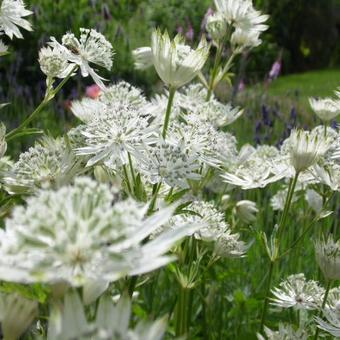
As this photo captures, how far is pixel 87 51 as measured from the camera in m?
1.42

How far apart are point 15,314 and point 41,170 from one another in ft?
1.31

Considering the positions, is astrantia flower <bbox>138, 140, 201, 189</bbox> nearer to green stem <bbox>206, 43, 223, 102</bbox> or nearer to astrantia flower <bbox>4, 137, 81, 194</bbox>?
astrantia flower <bbox>4, 137, 81, 194</bbox>

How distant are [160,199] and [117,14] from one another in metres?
6.10

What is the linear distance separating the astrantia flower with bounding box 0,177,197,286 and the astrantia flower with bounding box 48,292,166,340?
0.03 meters

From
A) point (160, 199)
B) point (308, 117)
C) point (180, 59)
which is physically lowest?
point (308, 117)

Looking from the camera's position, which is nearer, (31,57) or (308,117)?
(31,57)

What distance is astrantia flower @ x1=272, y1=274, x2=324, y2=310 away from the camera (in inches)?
56.6

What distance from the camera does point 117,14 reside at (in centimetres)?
719

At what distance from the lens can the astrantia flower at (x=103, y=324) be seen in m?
0.60

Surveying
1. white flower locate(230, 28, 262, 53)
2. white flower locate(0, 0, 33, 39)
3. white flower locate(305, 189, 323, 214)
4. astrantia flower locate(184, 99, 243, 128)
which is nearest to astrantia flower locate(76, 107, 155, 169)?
white flower locate(0, 0, 33, 39)

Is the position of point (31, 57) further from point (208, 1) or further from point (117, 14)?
point (208, 1)

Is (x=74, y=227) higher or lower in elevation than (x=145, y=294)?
higher

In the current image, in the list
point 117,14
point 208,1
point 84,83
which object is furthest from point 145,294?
point 208,1

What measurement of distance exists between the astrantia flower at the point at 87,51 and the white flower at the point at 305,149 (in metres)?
0.41
